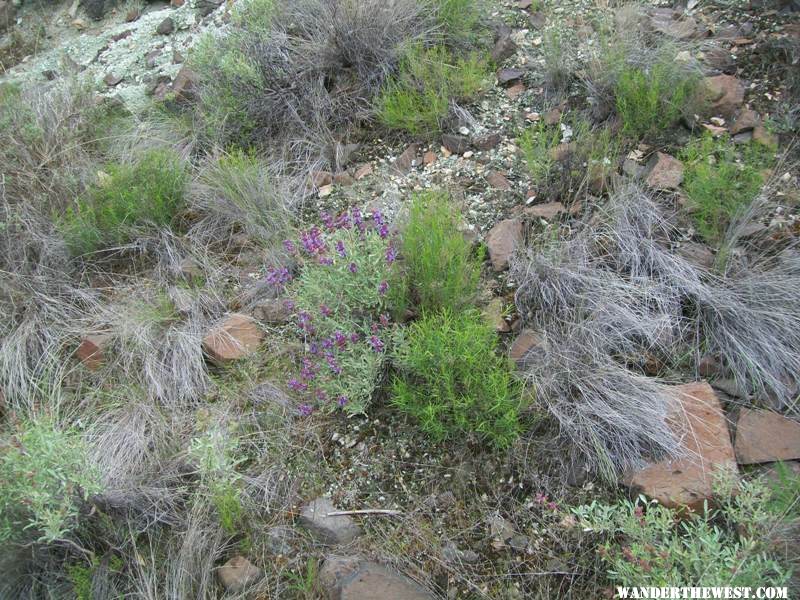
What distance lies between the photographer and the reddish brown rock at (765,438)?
2332mm

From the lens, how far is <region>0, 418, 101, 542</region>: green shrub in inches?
89.5

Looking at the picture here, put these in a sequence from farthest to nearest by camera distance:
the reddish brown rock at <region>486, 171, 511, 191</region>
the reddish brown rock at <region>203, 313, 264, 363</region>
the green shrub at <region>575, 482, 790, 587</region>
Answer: the reddish brown rock at <region>486, 171, 511, 191</region> → the reddish brown rock at <region>203, 313, 264, 363</region> → the green shrub at <region>575, 482, 790, 587</region>

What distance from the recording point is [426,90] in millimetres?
3787

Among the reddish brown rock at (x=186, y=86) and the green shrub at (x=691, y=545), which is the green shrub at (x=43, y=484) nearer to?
the green shrub at (x=691, y=545)

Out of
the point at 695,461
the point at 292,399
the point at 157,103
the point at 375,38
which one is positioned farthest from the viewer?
the point at 157,103

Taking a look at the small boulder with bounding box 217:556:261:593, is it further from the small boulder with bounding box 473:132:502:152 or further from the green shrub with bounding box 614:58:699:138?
the green shrub with bounding box 614:58:699:138

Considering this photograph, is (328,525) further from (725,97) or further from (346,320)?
(725,97)

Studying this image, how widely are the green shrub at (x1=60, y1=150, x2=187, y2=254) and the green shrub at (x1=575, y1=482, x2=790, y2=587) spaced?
2.74 meters

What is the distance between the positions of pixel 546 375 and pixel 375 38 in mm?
2542

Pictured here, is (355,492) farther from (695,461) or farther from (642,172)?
(642,172)

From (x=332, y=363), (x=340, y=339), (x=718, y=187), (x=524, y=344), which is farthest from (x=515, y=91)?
(x=332, y=363)

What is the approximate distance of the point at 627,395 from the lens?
248 centimetres

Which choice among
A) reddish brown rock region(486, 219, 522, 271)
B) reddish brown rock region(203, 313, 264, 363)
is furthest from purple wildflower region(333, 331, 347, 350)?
reddish brown rock region(486, 219, 522, 271)

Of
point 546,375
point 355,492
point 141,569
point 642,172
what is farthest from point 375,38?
point 141,569
